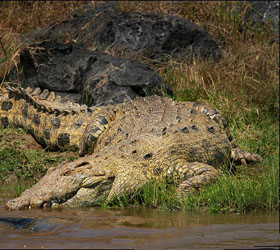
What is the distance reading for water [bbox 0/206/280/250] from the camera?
3217 mm

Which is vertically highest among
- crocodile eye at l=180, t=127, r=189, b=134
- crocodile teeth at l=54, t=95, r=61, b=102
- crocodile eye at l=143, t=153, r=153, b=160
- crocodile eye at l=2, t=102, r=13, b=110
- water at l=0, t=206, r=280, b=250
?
crocodile teeth at l=54, t=95, r=61, b=102

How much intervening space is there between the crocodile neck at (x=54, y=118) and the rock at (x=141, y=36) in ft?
7.28

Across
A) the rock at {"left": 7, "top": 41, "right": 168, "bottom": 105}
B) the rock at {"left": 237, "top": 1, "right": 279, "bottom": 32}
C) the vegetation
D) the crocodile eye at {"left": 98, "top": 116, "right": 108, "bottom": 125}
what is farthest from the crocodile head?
the rock at {"left": 237, "top": 1, "right": 279, "bottom": 32}

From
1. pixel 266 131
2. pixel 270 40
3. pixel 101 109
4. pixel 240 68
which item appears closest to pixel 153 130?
pixel 101 109

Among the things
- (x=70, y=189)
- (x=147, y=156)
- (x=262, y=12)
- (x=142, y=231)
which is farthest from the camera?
(x=262, y=12)

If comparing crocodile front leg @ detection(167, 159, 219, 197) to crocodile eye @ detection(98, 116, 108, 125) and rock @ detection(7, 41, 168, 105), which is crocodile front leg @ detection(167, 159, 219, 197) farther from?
rock @ detection(7, 41, 168, 105)

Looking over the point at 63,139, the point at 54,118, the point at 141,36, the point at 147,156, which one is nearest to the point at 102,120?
the point at 63,139

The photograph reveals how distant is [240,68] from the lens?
9.13 metres

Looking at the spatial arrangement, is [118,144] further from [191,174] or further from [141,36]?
[141,36]

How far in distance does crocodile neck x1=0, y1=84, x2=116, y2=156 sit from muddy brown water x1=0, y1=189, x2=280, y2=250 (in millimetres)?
2591

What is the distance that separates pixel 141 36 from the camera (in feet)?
34.9

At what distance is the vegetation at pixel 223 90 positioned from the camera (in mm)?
4637

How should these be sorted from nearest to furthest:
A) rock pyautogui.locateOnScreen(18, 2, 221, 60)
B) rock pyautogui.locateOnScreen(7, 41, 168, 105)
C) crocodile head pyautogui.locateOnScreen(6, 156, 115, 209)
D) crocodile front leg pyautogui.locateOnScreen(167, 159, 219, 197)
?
crocodile head pyautogui.locateOnScreen(6, 156, 115, 209), crocodile front leg pyautogui.locateOnScreen(167, 159, 219, 197), rock pyautogui.locateOnScreen(7, 41, 168, 105), rock pyautogui.locateOnScreen(18, 2, 221, 60)

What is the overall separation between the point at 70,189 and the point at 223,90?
13.9 ft
